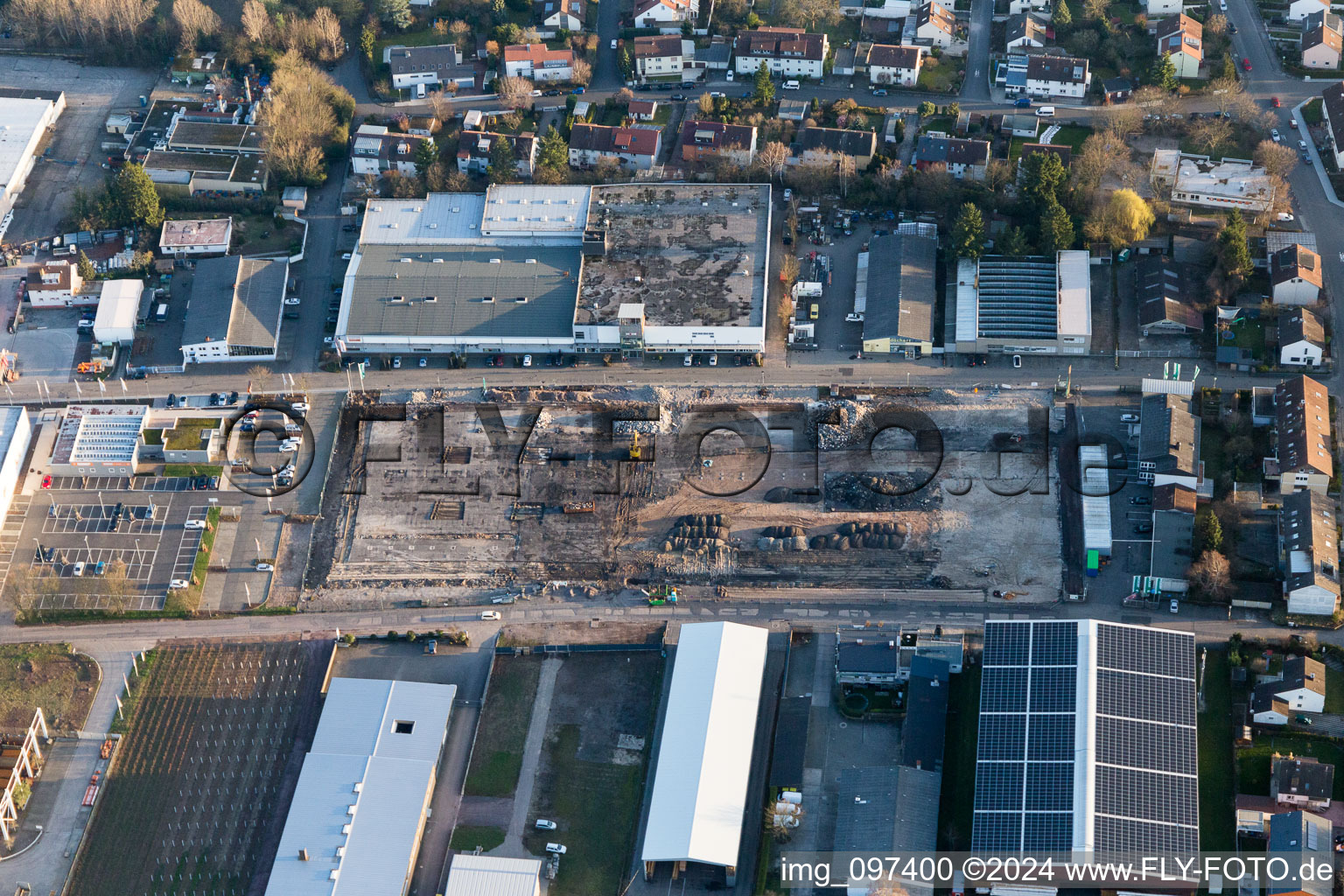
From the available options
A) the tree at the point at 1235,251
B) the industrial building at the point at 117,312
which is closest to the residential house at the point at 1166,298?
the tree at the point at 1235,251

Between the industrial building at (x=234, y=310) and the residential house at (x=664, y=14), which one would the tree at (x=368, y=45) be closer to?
the residential house at (x=664, y=14)

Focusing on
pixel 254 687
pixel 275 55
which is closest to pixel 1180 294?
pixel 254 687

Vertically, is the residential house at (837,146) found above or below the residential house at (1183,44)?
below

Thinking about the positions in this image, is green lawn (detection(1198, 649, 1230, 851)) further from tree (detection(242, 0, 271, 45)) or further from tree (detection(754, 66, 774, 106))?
tree (detection(242, 0, 271, 45))

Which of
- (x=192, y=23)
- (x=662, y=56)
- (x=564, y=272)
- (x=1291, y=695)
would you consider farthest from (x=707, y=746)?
(x=192, y=23)

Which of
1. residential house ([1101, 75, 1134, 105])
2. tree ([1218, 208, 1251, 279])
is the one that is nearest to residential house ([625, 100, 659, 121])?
residential house ([1101, 75, 1134, 105])

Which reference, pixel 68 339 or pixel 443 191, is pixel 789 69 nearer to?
pixel 443 191
